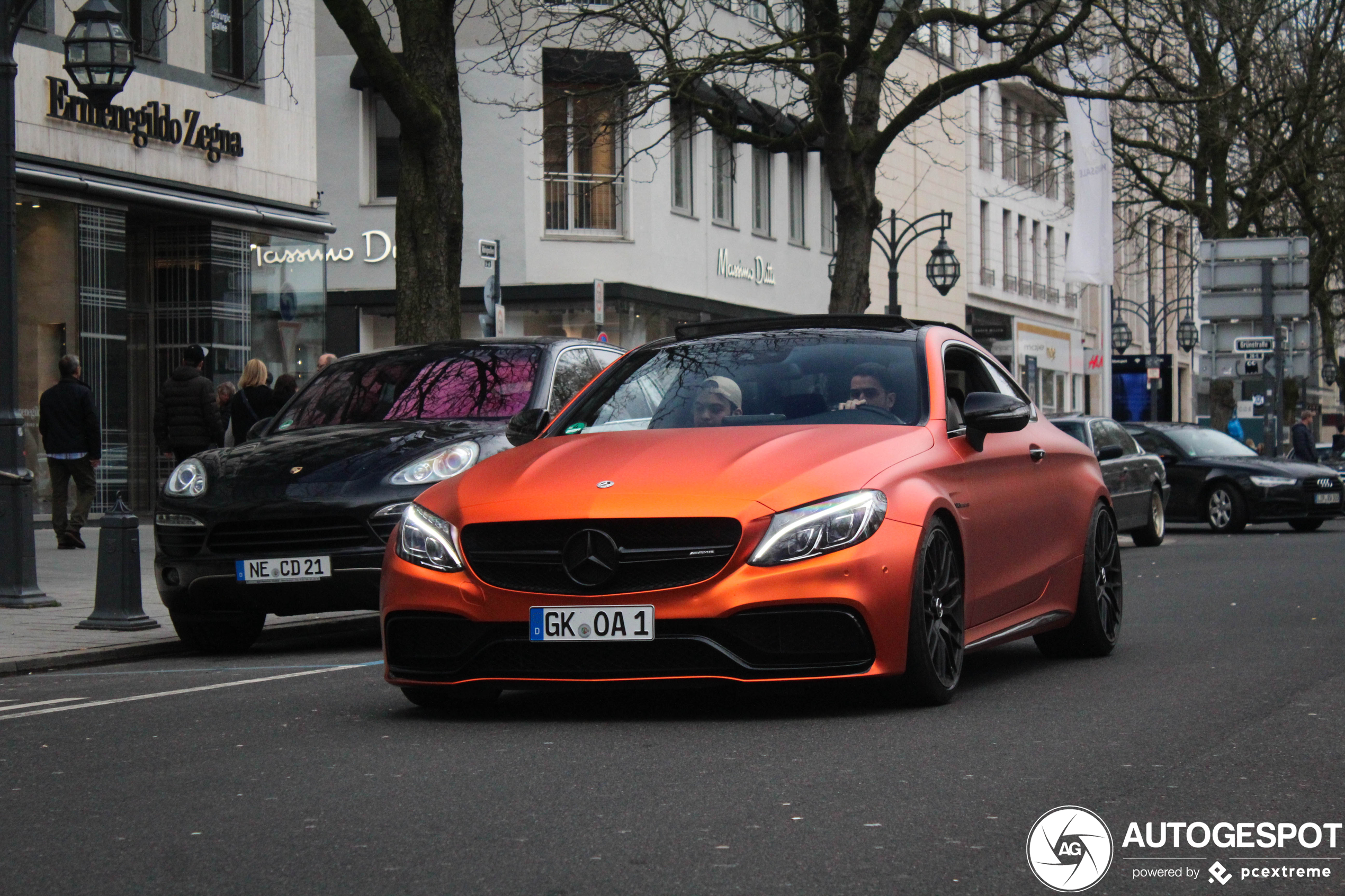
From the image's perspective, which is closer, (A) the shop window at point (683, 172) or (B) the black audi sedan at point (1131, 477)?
(B) the black audi sedan at point (1131, 477)

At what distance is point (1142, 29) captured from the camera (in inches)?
1000

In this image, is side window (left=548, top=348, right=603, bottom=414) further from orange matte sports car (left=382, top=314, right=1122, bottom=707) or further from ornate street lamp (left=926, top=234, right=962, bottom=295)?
ornate street lamp (left=926, top=234, right=962, bottom=295)

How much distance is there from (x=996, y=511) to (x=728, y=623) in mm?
1781

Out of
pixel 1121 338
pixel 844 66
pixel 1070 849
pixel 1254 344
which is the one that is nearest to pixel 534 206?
pixel 844 66

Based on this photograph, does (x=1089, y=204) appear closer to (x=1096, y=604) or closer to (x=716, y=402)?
(x=1096, y=604)

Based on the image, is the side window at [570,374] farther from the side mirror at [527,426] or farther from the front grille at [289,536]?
the side mirror at [527,426]

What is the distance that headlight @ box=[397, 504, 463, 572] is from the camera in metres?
6.99

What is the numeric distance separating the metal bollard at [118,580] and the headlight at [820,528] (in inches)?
242

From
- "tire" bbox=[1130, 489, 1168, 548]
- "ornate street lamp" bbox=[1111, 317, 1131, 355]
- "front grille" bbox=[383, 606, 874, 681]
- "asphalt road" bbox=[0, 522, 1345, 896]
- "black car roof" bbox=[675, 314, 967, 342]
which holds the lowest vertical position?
"tire" bbox=[1130, 489, 1168, 548]

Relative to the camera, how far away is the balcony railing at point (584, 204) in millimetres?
34812

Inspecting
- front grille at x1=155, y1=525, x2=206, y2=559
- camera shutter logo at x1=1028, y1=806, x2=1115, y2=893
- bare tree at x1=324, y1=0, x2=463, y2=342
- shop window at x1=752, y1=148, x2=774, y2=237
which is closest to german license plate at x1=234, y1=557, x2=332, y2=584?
front grille at x1=155, y1=525, x2=206, y2=559

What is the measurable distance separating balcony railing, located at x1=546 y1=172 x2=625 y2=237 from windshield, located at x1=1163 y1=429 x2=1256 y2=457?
38.0 feet

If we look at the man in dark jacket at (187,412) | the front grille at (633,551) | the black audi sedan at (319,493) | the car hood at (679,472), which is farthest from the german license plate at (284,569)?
the man in dark jacket at (187,412)

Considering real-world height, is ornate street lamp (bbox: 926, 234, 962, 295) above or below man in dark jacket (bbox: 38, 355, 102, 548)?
above
